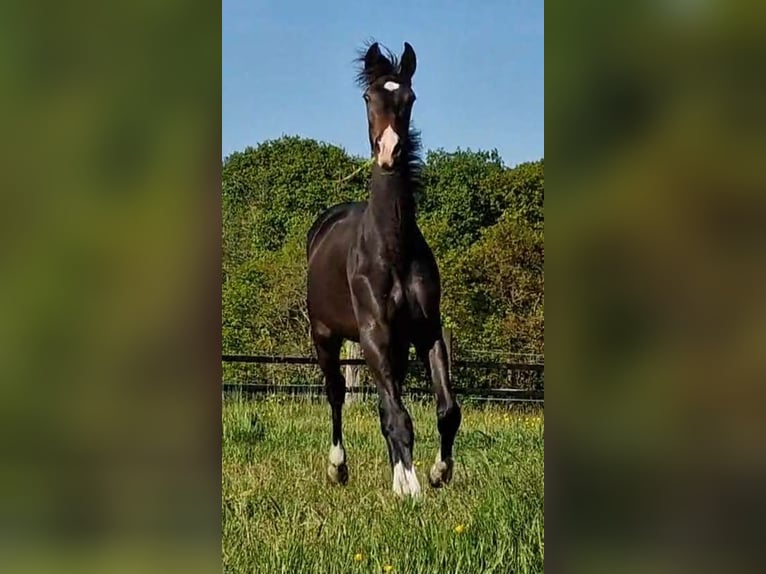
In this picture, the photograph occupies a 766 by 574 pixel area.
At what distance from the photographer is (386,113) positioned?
207 centimetres

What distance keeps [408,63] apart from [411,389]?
0.75 metres

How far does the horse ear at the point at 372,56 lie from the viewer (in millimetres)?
2055

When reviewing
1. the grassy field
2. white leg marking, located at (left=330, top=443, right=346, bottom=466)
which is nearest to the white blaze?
the grassy field

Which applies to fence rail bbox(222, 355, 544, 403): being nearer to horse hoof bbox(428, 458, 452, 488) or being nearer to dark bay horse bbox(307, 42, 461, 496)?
dark bay horse bbox(307, 42, 461, 496)

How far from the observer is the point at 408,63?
6.75ft

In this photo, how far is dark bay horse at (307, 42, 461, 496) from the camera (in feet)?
6.82

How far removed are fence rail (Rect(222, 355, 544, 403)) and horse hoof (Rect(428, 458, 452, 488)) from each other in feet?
0.55
